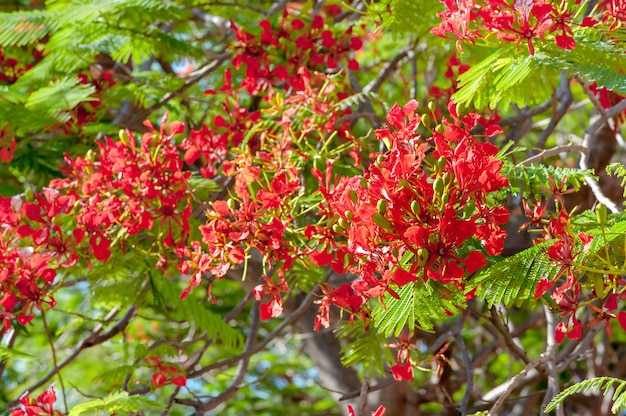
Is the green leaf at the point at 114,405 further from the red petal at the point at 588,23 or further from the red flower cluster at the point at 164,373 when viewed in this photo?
the red petal at the point at 588,23

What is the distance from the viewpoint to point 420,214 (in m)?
1.71

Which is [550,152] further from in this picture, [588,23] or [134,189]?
[134,189]

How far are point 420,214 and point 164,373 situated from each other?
177 centimetres

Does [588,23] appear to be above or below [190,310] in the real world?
above

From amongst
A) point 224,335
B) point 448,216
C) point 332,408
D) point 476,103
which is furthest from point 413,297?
point 332,408

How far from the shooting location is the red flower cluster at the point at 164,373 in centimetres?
317

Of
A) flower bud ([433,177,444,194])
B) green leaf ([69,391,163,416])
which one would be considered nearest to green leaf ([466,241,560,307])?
flower bud ([433,177,444,194])

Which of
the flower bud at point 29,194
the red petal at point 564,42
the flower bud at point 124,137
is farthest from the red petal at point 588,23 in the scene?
the flower bud at point 29,194

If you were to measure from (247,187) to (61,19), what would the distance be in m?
1.49

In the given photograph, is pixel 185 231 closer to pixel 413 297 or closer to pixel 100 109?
pixel 413 297

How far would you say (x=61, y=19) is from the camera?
3.39m

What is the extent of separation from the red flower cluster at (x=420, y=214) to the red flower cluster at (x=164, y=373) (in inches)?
58.0

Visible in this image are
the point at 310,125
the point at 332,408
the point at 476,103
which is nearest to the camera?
the point at 476,103

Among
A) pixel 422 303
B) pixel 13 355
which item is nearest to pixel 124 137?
pixel 13 355
